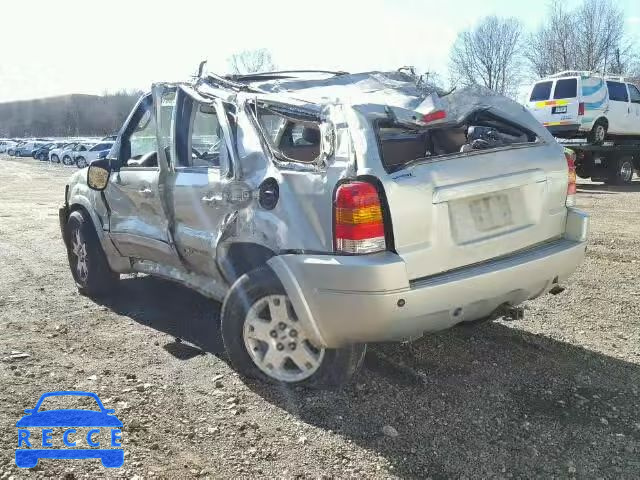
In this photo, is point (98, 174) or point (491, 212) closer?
point (491, 212)

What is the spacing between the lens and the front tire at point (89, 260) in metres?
5.30

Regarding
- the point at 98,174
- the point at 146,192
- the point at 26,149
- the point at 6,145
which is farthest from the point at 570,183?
the point at 6,145

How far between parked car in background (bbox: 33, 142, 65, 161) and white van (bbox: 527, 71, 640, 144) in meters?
40.5

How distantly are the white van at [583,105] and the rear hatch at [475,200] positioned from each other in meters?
13.0

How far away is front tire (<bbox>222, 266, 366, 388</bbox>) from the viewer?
3316 mm

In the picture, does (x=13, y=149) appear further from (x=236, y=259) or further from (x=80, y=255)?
(x=236, y=259)

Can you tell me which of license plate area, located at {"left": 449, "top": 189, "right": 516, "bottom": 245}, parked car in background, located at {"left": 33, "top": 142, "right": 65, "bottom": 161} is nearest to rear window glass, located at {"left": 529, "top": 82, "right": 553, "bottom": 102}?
license plate area, located at {"left": 449, "top": 189, "right": 516, "bottom": 245}

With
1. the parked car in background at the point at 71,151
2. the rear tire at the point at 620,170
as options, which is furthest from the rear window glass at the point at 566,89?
the parked car in background at the point at 71,151

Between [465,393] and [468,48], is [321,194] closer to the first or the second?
[465,393]

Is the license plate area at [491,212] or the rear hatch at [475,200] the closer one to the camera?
the rear hatch at [475,200]

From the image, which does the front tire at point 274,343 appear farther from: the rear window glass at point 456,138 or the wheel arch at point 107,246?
the wheel arch at point 107,246

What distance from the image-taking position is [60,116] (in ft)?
274

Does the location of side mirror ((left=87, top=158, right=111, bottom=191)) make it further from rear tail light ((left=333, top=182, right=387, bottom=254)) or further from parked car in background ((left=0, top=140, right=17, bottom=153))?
parked car in background ((left=0, top=140, right=17, bottom=153))

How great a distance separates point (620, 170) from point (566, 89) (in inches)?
99.8
